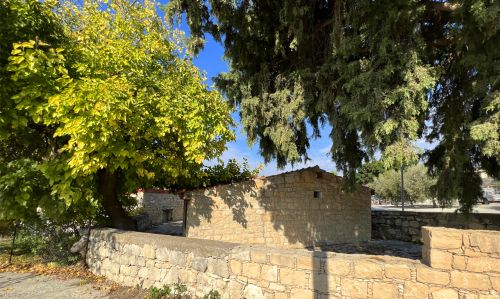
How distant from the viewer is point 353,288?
3.59 metres

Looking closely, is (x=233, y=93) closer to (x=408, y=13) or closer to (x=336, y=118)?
(x=336, y=118)

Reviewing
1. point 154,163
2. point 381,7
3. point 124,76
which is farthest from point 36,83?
point 381,7

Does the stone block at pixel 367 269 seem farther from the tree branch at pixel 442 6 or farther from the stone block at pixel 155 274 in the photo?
the tree branch at pixel 442 6

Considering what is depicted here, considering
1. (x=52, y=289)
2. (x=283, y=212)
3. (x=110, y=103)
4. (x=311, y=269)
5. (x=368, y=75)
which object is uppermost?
(x=368, y=75)

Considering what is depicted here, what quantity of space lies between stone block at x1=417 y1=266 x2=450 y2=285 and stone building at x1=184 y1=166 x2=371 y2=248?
6.19 meters

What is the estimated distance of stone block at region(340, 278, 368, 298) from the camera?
354 cm

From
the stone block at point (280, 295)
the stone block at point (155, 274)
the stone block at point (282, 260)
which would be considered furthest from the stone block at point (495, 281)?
the stone block at point (155, 274)

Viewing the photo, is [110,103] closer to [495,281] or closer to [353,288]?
[353,288]

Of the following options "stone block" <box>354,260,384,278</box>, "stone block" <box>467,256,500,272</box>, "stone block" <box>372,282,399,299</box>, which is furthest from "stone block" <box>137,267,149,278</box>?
"stone block" <box>467,256,500,272</box>

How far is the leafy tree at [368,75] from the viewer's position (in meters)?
5.03

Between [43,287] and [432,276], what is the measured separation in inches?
245

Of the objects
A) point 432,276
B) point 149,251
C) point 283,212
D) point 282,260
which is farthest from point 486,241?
point 283,212

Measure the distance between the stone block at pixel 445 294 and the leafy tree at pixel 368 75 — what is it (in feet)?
7.64

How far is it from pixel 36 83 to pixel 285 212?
7735 millimetres
